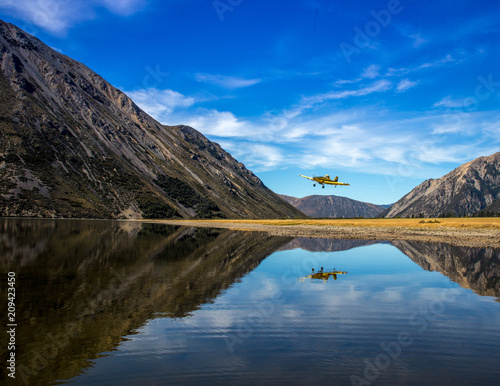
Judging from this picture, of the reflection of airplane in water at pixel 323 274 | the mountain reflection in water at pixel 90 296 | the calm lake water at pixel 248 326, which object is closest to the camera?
the calm lake water at pixel 248 326

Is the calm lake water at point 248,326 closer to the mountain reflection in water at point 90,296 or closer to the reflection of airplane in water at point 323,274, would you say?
the mountain reflection in water at point 90,296

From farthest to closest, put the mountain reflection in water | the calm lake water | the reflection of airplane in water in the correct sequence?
the reflection of airplane in water → the mountain reflection in water → the calm lake water

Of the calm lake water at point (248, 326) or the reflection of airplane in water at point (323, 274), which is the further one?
the reflection of airplane in water at point (323, 274)

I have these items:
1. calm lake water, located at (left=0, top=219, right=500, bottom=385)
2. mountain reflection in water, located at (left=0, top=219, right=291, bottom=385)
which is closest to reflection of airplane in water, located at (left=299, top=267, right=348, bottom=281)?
calm lake water, located at (left=0, top=219, right=500, bottom=385)

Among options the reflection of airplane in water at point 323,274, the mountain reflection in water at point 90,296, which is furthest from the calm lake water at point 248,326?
the reflection of airplane in water at point 323,274

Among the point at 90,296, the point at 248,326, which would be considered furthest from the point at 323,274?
the point at 90,296

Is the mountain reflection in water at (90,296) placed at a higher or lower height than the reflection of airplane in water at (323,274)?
lower

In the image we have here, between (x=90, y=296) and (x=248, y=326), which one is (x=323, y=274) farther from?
(x=90, y=296)

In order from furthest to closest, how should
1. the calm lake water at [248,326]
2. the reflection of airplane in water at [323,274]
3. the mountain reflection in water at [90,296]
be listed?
1. the reflection of airplane in water at [323,274]
2. the mountain reflection in water at [90,296]
3. the calm lake water at [248,326]

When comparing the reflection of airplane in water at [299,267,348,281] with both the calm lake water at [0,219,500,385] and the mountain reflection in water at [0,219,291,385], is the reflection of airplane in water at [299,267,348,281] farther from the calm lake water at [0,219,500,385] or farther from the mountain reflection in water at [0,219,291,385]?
the mountain reflection in water at [0,219,291,385]
